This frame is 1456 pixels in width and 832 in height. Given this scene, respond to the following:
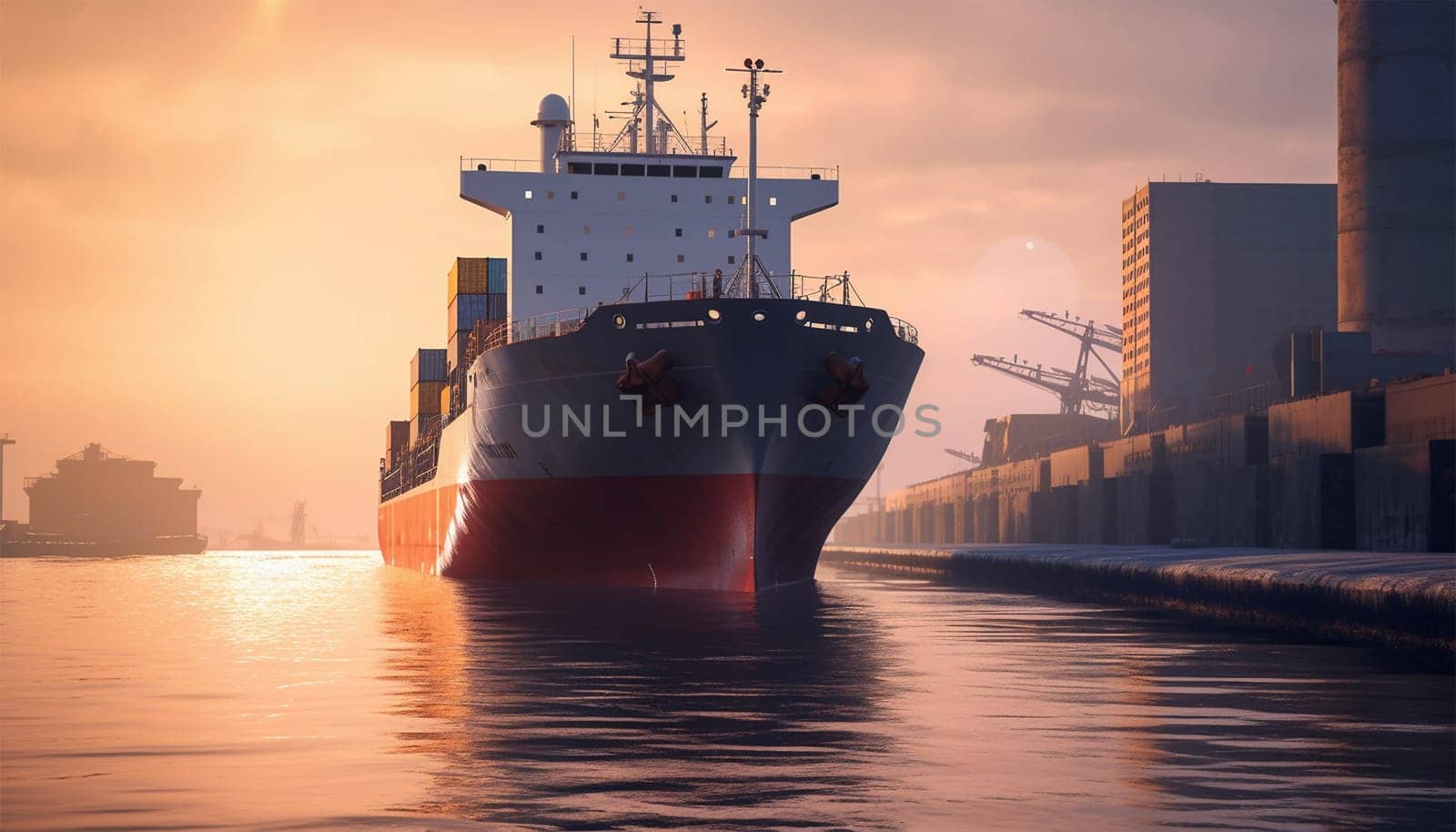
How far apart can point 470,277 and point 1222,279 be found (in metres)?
101

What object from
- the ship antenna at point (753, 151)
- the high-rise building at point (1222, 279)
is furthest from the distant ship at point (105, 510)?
the ship antenna at point (753, 151)

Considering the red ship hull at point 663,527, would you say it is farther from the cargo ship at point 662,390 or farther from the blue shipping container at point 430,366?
the blue shipping container at point 430,366

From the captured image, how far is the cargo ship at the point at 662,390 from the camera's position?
31.4 metres

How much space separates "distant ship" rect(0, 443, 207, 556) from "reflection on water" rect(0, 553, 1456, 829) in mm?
135656

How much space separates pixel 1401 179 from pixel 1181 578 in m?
52.4

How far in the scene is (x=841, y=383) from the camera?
32.2 meters

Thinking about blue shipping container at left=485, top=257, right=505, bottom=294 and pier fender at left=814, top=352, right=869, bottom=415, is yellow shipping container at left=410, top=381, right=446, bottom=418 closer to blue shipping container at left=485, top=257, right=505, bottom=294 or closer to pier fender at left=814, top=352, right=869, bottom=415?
blue shipping container at left=485, top=257, right=505, bottom=294

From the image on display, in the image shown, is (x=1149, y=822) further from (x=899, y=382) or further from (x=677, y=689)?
(x=899, y=382)

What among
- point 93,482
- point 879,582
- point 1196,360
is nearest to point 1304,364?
point 879,582

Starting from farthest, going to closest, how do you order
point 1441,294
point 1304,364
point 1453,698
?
point 1441,294
point 1304,364
point 1453,698

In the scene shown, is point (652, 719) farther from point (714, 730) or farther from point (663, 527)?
point (663, 527)

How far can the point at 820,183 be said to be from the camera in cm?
4531

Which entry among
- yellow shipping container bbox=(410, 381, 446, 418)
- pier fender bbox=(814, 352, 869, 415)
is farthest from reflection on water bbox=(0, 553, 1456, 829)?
yellow shipping container bbox=(410, 381, 446, 418)

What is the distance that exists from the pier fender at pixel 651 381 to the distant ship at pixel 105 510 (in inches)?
4883
